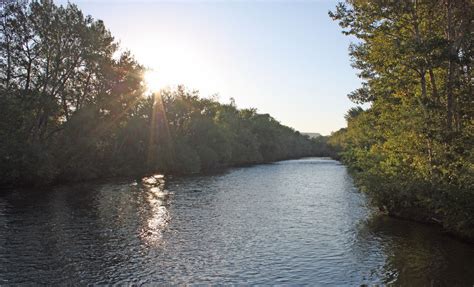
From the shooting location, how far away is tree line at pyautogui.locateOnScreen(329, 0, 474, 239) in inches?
834

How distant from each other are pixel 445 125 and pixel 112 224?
72.9 feet

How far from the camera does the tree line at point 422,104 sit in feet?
69.5

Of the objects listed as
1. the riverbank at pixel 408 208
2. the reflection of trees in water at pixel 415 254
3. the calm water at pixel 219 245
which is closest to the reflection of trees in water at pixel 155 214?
the calm water at pixel 219 245

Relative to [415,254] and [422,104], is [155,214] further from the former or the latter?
[422,104]

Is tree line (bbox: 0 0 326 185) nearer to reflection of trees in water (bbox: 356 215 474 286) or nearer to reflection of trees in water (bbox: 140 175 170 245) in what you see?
reflection of trees in water (bbox: 140 175 170 245)

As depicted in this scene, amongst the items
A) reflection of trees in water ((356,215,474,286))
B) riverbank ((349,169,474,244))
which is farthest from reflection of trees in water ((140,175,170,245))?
riverbank ((349,169,474,244))

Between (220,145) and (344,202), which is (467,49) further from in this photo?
(220,145)

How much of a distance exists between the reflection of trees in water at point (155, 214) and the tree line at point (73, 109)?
49.9 ft

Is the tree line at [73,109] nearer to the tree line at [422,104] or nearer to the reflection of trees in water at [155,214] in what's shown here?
the reflection of trees in water at [155,214]

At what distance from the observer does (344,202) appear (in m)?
36.6

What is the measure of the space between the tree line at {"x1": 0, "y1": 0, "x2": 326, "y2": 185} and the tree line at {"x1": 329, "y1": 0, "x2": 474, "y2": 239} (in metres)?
38.4

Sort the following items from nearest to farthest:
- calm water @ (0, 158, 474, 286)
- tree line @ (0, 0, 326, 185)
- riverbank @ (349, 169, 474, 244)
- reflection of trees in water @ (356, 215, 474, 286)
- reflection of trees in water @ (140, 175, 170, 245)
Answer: reflection of trees in water @ (356, 215, 474, 286) → calm water @ (0, 158, 474, 286) → riverbank @ (349, 169, 474, 244) → reflection of trees in water @ (140, 175, 170, 245) → tree line @ (0, 0, 326, 185)

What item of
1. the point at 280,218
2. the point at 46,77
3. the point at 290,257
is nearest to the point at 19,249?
the point at 290,257

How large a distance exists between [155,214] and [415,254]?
1872 cm
